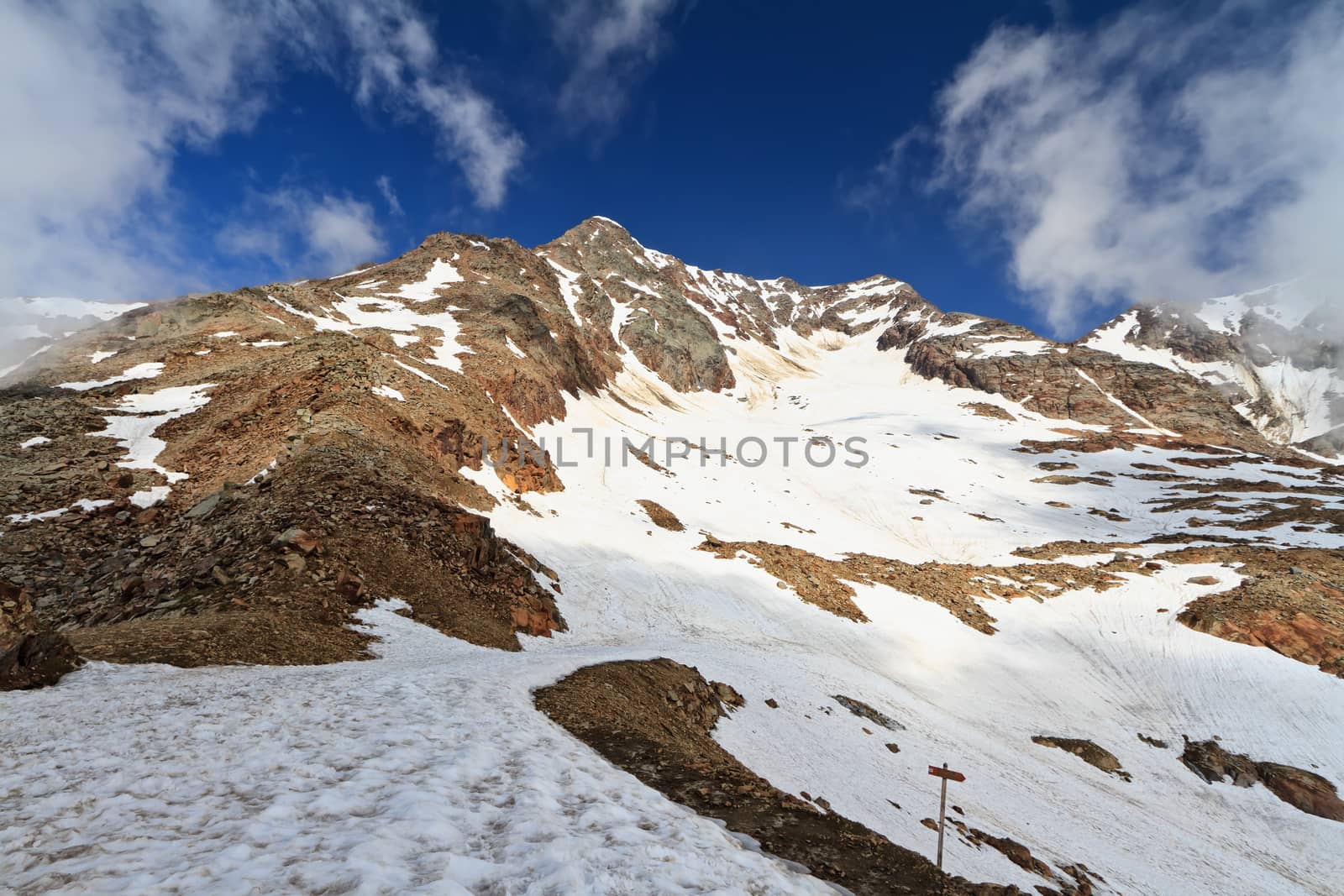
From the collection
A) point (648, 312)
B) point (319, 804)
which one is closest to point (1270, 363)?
point (648, 312)

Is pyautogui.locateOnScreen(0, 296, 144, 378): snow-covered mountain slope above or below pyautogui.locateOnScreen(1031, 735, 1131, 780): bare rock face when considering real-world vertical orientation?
above

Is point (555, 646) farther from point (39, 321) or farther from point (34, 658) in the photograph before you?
point (39, 321)

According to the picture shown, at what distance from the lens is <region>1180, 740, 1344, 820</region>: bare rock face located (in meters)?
22.3

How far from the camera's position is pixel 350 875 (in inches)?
170

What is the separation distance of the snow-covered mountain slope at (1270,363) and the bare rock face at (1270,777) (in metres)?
201

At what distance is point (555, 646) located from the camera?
21.8 meters

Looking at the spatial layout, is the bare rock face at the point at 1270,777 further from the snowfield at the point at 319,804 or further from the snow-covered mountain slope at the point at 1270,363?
the snow-covered mountain slope at the point at 1270,363

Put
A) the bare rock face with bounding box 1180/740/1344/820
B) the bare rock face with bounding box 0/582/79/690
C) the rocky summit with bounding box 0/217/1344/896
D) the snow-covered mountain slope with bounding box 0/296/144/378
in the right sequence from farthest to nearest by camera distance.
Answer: the snow-covered mountain slope with bounding box 0/296/144/378, the bare rock face with bounding box 1180/740/1344/820, the bare rock face with bounding box 0/582/79/690, the rocky summit with bounding box 0/217/1344/896

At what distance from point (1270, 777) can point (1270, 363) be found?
244 meters

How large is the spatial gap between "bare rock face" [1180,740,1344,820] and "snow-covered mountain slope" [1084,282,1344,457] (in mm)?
201272

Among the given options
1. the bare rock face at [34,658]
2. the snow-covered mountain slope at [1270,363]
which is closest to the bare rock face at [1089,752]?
the bare rock face at [34,658]

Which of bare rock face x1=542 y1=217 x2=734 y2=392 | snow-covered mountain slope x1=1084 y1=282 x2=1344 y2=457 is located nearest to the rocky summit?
bare rock face x1=542 y1=217 x2=734 y2=392

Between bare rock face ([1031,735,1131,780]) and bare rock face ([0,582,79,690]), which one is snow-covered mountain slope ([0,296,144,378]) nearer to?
bare rock face ([0,582,79,690])

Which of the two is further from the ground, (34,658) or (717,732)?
(34,658)
